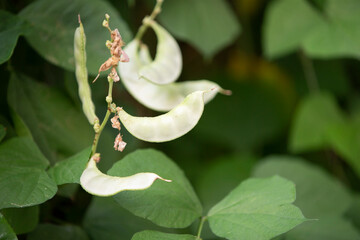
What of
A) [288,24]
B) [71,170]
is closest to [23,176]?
[71,170]

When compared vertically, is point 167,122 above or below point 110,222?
above

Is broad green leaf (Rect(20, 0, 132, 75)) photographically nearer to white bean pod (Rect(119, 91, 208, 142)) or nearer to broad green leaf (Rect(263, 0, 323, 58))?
white bean pod (Rect(119, 91, 208, 142))

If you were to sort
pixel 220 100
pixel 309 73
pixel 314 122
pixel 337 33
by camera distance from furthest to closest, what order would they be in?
1. pixel 220 100
2. pixel 309 73
3. pixel 314 122
4. pixel 337 33

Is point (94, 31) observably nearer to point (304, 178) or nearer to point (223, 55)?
point (304, 178)

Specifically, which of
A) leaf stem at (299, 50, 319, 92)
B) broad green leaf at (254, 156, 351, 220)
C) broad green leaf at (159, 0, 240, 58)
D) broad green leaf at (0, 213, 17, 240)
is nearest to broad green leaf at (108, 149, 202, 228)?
broad green leaf at (0, 213, 17, 240)

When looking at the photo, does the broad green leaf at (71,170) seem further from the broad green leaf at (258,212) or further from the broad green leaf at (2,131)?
the broad green leaf at (258,212)

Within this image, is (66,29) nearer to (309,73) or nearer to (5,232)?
(5,232)

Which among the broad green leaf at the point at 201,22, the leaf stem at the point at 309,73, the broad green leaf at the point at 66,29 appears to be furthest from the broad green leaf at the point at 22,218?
the leaf stem at the point at 309,73
